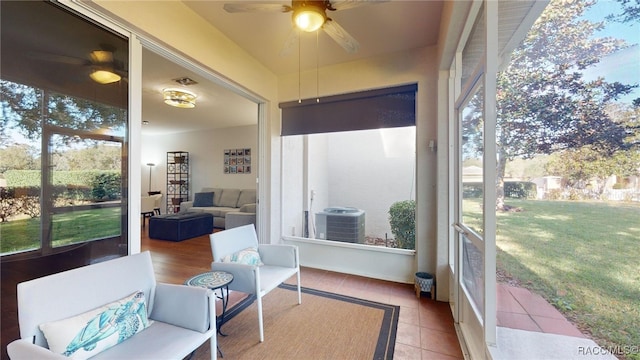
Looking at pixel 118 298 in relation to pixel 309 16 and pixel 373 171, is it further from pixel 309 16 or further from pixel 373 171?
pixel 373 171

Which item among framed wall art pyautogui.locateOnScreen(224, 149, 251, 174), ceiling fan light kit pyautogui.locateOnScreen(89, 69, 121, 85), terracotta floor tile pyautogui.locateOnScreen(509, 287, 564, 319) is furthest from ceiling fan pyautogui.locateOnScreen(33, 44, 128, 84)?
framed wall art pyautogui.locateOnScreen(224, 149, 251, 174)

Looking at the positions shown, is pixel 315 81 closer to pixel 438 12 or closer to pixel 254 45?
pixel 254 45

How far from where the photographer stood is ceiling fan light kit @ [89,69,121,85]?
161 centimetres

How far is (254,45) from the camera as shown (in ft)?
8.77

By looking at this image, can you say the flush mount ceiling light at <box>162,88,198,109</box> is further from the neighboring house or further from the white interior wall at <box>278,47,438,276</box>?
the white interior wall at <box>278,47,438,276</box>

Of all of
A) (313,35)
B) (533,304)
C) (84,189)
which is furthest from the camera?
(313,35)

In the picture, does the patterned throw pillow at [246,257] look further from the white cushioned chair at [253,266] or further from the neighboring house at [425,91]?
the neighboring house at [425,91]

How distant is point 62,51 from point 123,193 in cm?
94

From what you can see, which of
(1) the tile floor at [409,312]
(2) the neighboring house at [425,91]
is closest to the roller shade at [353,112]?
(2) the neighboring house at [425,91]

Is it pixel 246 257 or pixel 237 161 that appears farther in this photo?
pixel 237 161

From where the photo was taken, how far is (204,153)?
24.0 feet

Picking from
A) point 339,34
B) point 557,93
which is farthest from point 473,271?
point 339,34

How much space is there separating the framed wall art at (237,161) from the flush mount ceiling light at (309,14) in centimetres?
538

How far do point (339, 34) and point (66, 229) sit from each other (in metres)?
2.30
